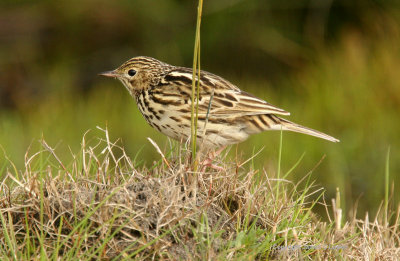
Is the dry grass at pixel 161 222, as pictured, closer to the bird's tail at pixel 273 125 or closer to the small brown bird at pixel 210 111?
the small brown bird at pixel 210 111

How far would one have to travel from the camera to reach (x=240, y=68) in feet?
38.9

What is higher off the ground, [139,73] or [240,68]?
[139,73]

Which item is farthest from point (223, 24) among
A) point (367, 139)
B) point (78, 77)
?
point (367, 139)

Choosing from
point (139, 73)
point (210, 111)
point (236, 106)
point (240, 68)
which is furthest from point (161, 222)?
point (240, 68)

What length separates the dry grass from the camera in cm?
382

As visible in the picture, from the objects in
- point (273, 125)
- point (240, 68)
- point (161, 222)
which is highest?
point (273, 125)

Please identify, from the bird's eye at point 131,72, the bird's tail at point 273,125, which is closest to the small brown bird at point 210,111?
the bird's tail at point 273,125

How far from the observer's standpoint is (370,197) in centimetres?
765

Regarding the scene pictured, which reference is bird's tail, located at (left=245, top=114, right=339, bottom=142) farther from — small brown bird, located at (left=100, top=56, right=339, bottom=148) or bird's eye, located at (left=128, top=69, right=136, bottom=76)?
bird's eye, located at (left=128, top=69, right=136, bottom=76)

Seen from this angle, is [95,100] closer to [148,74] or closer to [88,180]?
[148,74]

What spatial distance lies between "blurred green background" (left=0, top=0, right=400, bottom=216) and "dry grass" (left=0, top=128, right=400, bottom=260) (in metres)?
3.18

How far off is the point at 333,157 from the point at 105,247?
5087 millimetres

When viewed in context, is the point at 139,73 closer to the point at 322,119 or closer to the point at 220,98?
the point at 220,98

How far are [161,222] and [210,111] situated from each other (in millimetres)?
1559
